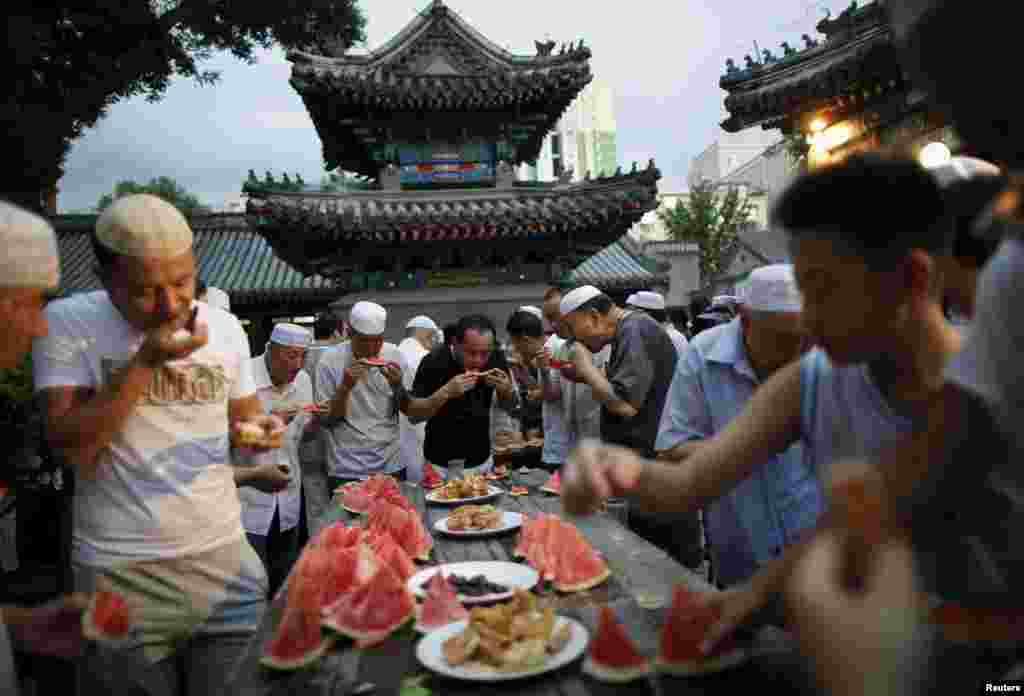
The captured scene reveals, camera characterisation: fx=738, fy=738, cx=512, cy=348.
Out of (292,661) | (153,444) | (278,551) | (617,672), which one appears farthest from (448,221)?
(617,672)

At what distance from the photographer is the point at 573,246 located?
14164 mm

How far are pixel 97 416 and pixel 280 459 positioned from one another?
3.12m

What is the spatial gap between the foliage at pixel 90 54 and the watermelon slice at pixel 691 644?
775 cm

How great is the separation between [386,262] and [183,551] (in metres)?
11.6

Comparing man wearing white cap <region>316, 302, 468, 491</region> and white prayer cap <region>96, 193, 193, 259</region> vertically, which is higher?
white prayer cap <region>96, 193, 193, 259</region>

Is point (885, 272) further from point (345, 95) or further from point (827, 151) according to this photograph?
point (345, 95)

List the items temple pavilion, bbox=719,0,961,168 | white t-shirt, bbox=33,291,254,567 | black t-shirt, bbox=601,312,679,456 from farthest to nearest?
temple pavilion, bbox=719,0,961,168 → black t-shirt, bbox=601,312,679,456 → white t-shirt, bbox=33,291,254,567

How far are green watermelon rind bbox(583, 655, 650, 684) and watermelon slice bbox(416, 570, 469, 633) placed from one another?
58 cm

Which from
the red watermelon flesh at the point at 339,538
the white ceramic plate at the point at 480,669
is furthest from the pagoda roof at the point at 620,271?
the white ceramic plate at the point at 480,669

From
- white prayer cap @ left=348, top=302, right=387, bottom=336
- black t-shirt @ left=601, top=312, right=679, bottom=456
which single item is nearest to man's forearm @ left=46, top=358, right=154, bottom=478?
black t-shirt @ left=601, top=312, right=679, bottom=456

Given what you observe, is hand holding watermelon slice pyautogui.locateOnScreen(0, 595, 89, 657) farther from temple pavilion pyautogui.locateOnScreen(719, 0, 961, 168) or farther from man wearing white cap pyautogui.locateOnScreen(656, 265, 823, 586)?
temple pavilion pyautogui.locateOnScreen(719, 0, 961, 168)

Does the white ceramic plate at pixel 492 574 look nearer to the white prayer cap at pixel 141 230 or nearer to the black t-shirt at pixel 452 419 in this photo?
the white prayer cap at pixel 141 230

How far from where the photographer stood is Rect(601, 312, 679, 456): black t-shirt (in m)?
4.81

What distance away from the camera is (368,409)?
6.02 meters
